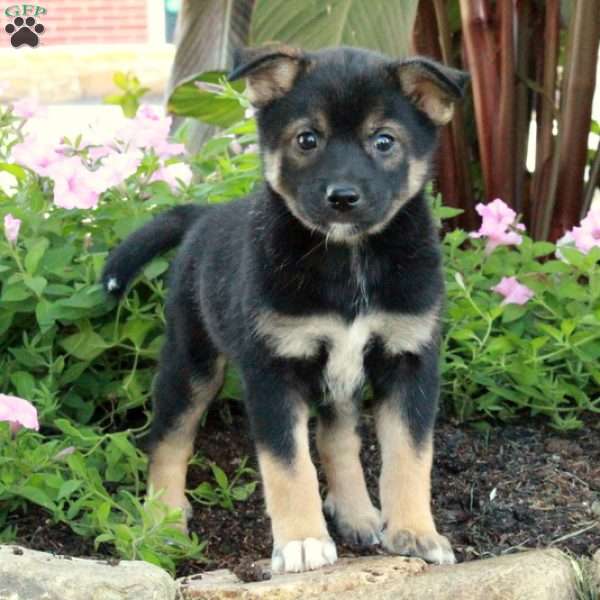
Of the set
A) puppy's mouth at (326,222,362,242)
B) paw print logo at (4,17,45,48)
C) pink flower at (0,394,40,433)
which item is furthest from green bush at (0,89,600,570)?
paw print logo at (4,17,45,48)

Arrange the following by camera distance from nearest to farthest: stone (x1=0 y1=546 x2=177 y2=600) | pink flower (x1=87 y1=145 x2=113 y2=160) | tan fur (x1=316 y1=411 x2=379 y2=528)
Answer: stone (x1=0 y1=546 x2=177 y2=600), tan fur (x1=316 y1=411 x2=379 y2=528), pink flower (x1=87 y1=145 x2=113 y2=160)

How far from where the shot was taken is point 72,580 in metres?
2.76

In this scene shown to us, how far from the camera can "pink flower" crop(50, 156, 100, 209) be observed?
3.93 m

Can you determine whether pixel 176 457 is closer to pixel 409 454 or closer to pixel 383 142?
pixel 409 454

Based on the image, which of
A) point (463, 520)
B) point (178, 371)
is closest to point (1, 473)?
point (178, 371)

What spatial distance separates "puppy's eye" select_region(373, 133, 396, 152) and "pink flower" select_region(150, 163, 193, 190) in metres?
1.27

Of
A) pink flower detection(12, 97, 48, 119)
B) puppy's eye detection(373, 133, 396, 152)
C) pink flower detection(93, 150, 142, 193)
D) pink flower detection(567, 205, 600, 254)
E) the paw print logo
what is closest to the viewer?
puppy's eye detection(373, 133, 396, 152)

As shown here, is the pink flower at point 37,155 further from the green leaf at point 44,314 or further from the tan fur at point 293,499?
the tan fur at point 293,499

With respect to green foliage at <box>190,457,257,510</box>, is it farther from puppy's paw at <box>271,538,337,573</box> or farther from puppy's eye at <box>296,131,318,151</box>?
puppy's eye at <box>296,131,318,151</box>

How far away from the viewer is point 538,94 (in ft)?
18.2

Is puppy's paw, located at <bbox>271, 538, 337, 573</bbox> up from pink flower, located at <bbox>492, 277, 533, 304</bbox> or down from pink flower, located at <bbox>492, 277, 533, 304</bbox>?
down

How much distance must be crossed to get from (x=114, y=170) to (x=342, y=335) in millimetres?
1182

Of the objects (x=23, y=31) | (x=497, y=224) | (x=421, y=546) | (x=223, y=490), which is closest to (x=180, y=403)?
(x=223, y=490)

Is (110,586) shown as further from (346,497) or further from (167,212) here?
(167,212)
